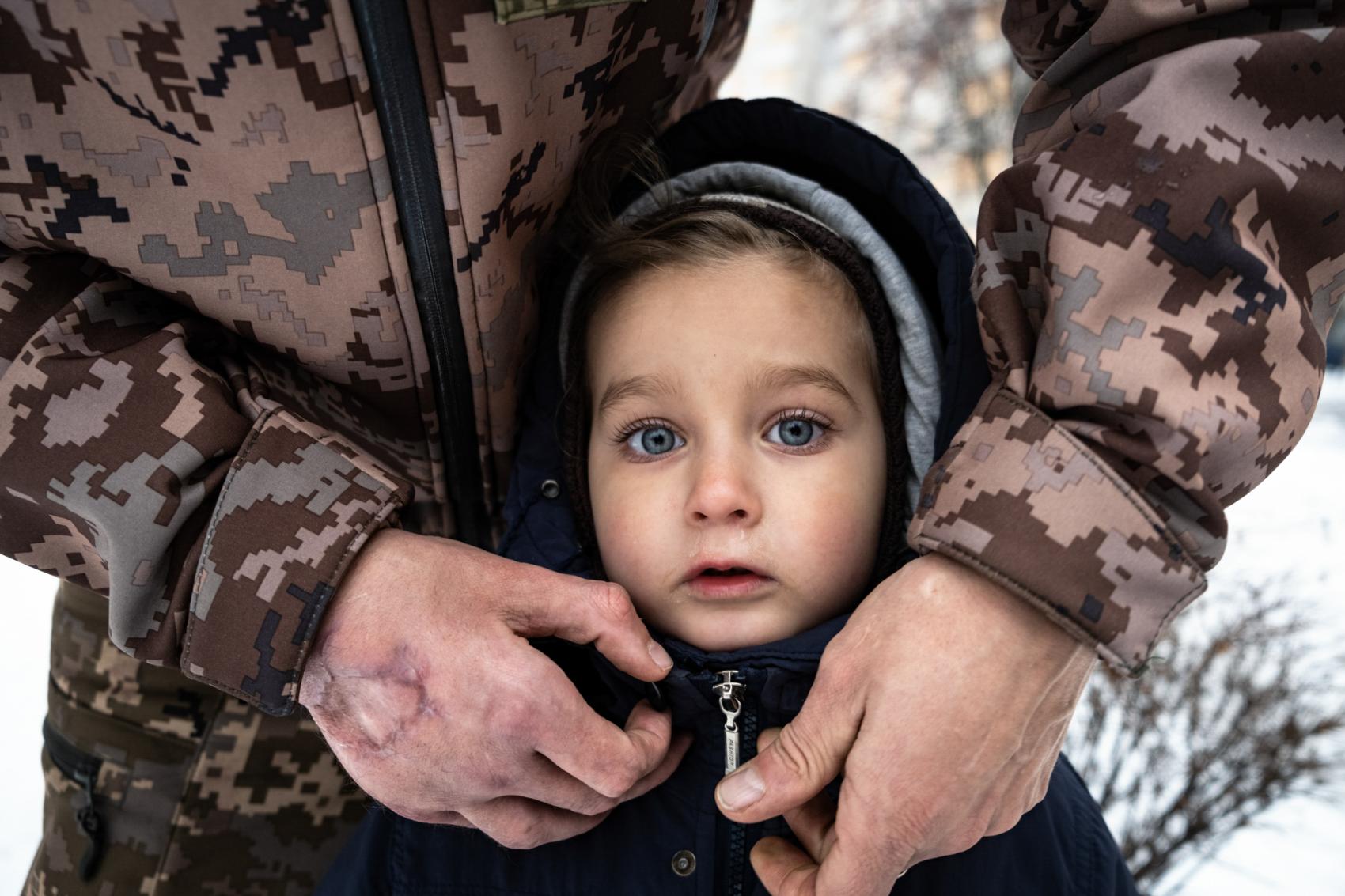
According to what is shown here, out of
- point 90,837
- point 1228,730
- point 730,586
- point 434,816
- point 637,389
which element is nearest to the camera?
point 434,816

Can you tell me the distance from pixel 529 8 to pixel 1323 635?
2.65 metres

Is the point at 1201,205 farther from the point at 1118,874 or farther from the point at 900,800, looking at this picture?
the point at 1118,874

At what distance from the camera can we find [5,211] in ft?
4.12

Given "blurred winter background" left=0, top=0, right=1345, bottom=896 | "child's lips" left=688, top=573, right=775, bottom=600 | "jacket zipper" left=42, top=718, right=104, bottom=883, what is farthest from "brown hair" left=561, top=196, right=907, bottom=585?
"blurred winter background" left=0, top=0, right=1345, bottom=896

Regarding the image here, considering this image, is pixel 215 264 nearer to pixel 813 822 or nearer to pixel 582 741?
pixel 582 741

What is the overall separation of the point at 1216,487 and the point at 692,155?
41.9 inches

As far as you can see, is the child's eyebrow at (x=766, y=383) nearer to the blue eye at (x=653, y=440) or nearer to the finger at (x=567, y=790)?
the blue eye at (x=653, y=440)

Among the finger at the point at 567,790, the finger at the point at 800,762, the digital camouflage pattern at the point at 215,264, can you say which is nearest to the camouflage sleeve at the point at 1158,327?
the finger at the point at 800,762

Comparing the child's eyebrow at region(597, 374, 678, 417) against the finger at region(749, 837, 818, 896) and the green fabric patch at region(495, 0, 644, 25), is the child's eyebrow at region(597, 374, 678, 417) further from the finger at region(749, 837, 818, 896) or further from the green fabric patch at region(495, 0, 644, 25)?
the finger at region(749, 837, 818, 896)

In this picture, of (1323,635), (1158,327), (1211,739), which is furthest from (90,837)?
(1323,635)

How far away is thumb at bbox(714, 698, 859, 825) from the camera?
1.19 metres

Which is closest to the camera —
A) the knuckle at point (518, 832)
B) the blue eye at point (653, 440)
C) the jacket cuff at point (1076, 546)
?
the jacket cuff at point (1076, 546)

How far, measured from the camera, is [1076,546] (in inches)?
43.6

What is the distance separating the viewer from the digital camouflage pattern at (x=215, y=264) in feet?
3.92
